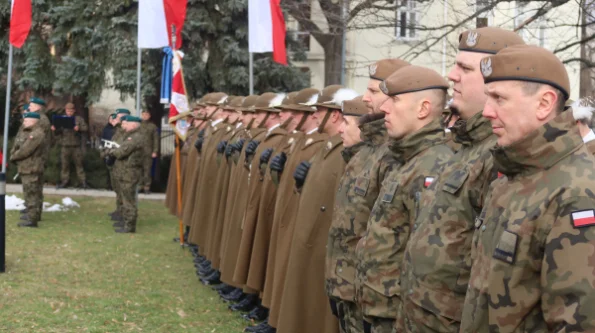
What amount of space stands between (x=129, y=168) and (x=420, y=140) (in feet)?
37.7

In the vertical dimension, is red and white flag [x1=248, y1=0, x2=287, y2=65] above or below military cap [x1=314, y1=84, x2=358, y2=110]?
above

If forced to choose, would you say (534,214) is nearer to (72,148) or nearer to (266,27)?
(266,27)

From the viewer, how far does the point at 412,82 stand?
4418 mm

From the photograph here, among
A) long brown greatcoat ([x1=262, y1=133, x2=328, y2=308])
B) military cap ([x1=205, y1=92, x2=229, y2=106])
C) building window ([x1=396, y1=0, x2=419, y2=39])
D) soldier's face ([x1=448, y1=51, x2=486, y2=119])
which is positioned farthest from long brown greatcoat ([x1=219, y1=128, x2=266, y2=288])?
soldier's face ([x1=448, y1=51, x2=486, y2=119])

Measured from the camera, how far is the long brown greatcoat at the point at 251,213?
8055mm

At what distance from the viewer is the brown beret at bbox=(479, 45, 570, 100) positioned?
2873mm

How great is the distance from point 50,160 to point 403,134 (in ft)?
64.3

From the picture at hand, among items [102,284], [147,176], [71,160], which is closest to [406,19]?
[102,284]

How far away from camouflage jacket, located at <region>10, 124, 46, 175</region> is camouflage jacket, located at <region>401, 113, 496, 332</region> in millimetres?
12714

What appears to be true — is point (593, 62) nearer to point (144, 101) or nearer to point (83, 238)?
point (83, 238)

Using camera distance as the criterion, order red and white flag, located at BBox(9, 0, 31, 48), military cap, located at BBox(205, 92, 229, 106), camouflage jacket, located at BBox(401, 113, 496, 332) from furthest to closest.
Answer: red and white flag, located at BBox(9, 0, 31, 48), military cap, located at BBox(205, 92, 229, 106), camouflage jacket, located at BBox(401, 113, 496, 332)

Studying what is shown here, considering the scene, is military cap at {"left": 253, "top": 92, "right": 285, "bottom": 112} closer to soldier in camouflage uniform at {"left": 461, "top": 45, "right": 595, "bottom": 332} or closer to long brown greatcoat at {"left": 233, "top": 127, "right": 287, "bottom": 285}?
long brown greatcoat at {"left": 233, "top": 127, "right": 287, "bottom": 285}

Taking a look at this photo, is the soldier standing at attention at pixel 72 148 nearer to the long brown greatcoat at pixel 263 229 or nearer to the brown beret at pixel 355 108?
the long brown greatcoat at pixel 263 229

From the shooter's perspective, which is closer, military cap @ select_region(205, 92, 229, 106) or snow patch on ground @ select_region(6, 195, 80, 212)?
military cap @ select_region(205, 92, 229, 106)
